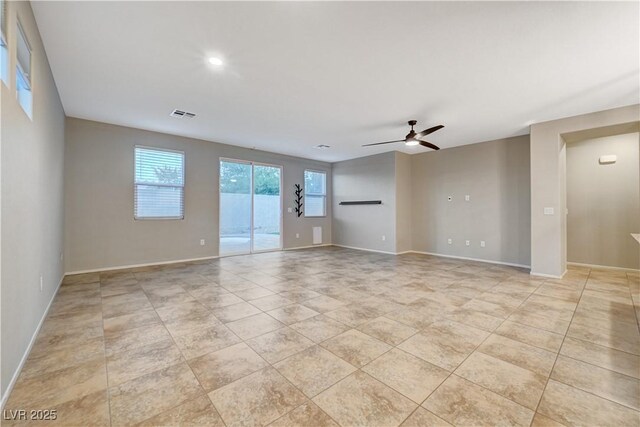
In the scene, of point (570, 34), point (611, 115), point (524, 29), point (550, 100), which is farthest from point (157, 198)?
point (611, 115)

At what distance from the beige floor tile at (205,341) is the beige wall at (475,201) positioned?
231 inches

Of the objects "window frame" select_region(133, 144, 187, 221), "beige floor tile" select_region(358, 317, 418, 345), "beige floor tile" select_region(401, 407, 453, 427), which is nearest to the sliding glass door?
"window frame" select_region(133, 144, 187, 221)

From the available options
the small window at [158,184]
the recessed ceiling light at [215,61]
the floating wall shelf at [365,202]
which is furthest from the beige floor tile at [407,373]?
the floating wall shelf at [365,202]

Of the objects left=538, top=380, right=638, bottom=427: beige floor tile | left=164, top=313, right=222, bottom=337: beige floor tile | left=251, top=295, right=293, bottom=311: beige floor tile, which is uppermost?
left=251, top=295, right=293, bottom=311: beige floor tile

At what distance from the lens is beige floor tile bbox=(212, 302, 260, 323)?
289cm

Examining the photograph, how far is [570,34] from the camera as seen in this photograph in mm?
2387

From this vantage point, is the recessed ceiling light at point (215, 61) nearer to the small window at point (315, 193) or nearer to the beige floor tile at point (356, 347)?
the beige floor tile at point (356, 347)

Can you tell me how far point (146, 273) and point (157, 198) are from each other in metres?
1.60

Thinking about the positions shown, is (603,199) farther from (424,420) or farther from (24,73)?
(24,73)

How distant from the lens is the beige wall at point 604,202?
16.2 ft

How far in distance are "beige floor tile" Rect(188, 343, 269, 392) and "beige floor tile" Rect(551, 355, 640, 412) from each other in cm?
217

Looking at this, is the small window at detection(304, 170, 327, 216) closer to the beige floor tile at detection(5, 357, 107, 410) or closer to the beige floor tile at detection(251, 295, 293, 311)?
the beige floor tile at detection(251, 295, 293, 311)

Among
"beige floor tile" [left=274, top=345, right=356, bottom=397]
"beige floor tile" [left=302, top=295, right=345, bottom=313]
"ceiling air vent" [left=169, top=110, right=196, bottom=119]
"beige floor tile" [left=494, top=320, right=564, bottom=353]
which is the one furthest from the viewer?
"ceiling air vent" [left=169, top=110, right=196, bottom=119]

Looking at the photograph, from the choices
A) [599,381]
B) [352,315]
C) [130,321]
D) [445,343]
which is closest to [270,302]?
[352,315]
